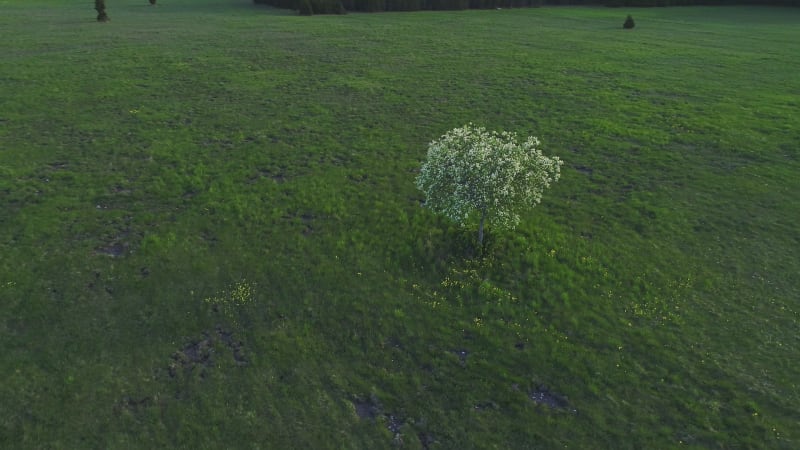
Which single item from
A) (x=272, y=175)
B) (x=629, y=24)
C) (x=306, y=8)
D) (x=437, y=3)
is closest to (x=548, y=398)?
(x=272, y=175)

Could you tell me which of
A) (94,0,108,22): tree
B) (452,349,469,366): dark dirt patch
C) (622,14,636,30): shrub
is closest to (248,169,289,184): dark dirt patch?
(452,349,469,366): dark dirt patch

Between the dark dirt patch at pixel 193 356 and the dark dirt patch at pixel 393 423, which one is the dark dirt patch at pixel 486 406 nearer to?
the dark dirt patch at pixel 393 423

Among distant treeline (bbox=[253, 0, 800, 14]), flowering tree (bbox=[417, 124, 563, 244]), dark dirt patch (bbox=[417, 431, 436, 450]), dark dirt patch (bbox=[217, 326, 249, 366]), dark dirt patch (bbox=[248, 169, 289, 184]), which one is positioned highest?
distant treeline (bbox=[253, 0, 800, 14])

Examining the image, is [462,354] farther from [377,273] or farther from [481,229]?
[481,229]

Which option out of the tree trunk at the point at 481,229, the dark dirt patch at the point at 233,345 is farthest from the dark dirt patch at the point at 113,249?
the tree trunk at the point at 481,229

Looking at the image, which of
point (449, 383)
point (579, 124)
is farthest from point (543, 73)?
point (449, 383)

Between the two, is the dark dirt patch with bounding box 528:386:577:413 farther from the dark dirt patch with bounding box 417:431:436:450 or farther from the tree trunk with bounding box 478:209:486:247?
the tree trunk with bounding box 478:209:486:247
